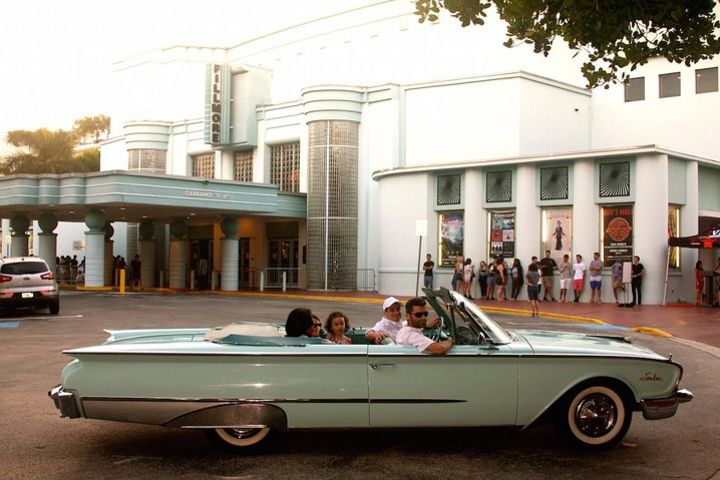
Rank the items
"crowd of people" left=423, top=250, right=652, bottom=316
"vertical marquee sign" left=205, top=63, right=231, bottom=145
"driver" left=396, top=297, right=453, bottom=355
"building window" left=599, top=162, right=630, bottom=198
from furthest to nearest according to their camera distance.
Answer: "vertical marquee sign" left=205, top=63, right=231, bottom=145
"building window" left=599, top=162, right=630, bottom=198
"crowd of people" left=423, top=250, right=652, bottom=316
"driver" left=396, top=297, right=453, bottom=355

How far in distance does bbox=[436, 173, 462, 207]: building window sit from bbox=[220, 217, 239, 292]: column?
35.1ft

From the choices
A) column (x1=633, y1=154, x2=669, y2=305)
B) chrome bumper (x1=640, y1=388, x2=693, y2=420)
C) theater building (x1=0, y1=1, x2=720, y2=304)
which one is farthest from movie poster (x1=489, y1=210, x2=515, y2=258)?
chrome bumper (x1=640, y1=388, x2=693, y2=420)

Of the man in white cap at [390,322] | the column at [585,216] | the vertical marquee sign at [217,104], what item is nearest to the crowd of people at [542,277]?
the column at [585,216]

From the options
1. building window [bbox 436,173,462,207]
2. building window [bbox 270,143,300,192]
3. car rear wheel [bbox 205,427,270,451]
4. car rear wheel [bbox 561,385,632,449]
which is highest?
building window [bbox 270,143,300,192]

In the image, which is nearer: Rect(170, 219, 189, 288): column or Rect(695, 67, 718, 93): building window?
Rect(695, 67, 718, 93): building window

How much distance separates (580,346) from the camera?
21.6 ft

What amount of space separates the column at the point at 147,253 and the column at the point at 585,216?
2373cm

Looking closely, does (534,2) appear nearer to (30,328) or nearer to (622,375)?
(622,375)

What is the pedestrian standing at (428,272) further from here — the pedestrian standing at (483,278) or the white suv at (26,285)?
the white suv at (26,285)

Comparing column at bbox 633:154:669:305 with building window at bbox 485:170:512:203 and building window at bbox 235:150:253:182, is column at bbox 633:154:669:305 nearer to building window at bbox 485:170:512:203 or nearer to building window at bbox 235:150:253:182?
building window at bbox 485:170:512:203

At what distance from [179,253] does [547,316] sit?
23.2m

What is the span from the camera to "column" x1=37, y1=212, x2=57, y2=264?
124ft

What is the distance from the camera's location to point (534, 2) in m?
9.16

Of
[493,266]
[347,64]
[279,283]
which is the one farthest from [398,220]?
[347,64]
